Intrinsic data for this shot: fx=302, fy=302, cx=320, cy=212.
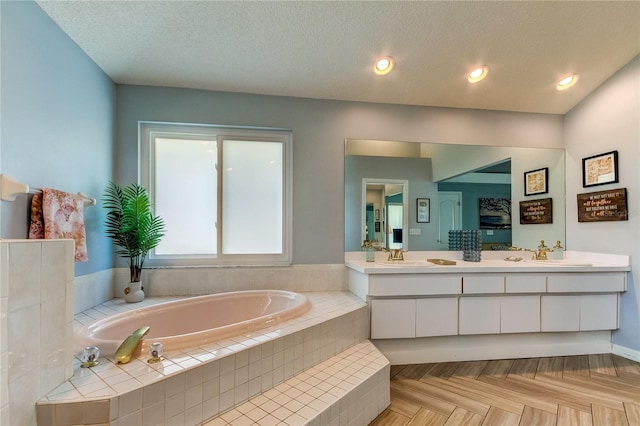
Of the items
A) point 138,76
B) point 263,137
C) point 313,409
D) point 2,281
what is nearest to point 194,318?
point 313,409

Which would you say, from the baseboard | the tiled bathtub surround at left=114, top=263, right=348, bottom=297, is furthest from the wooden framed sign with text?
the tiled bathtub surround at left=114, top=263, right=348, bottom=297

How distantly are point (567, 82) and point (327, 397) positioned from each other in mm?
3332

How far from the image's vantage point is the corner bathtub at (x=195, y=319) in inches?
58.6

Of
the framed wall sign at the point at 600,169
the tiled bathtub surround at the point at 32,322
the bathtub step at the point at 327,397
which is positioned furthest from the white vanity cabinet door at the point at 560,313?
the tiled bathtub surround at the point at 32,322

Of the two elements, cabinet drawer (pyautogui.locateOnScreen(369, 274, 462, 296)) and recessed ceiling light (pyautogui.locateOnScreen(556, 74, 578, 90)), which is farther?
recessed ceiling light (pyautogui.locateOnScreen(556, 74, 578, 90))

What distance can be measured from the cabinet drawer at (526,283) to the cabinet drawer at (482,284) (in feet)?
0.22

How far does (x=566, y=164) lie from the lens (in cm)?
318

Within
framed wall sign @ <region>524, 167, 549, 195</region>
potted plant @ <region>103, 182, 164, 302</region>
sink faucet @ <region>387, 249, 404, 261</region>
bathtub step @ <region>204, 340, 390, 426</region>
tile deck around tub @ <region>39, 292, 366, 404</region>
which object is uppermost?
framed wall sign @ <region>524, 167, 549, 195</region>

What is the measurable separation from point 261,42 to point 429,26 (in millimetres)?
1210

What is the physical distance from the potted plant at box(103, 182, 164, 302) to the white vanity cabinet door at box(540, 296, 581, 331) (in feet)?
10.8

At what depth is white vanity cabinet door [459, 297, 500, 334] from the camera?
2469 millimetres

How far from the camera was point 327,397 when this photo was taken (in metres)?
1.51

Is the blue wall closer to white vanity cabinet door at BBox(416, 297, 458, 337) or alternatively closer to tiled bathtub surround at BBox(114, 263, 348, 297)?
tiled bathtub surround at BBox(114, 263, 348, 297)

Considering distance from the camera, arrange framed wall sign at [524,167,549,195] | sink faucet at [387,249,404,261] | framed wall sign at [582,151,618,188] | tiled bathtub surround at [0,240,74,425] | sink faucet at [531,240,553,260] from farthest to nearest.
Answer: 1. framed wall sign at [524,167,549,195]
2. sink faucet at [531,240,553,260]
3. sink faucet at [387,249,404,261]
4. framed wall sign at [582,151,618,188]
5. tiled bathtub surround at [0,240,74,425]
